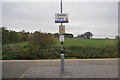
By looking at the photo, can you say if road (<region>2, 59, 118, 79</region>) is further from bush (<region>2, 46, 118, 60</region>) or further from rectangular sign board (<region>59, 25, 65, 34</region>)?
bush (<region>2, 46, 118, 60</region>)

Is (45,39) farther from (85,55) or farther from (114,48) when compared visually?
(114,48)

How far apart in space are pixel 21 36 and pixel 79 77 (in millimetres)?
12421

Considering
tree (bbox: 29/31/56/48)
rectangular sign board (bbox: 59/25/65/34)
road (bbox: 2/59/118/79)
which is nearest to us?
road (bbox: 2/59/118/79)

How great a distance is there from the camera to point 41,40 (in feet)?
51.6

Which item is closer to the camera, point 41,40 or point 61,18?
point 61,18

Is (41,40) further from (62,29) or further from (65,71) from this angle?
(62,29)

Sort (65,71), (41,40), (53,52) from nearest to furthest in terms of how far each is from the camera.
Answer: (65,71)
(53,52)
(41,40)

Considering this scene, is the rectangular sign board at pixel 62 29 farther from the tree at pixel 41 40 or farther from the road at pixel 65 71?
the tree at pixel 41 40

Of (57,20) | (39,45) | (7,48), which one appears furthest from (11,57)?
(57,20)

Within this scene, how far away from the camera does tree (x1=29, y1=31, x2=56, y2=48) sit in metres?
15.5

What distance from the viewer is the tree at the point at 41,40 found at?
15.5m

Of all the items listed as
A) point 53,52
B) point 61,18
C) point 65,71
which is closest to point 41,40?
point 53,52

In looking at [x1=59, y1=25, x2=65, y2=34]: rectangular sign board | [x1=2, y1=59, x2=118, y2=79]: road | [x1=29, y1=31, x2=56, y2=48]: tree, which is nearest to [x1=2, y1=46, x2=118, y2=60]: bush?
[x1=29, y1=31, x2=56, y2=48]: tree

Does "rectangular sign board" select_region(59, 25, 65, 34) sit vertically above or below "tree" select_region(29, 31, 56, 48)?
above
